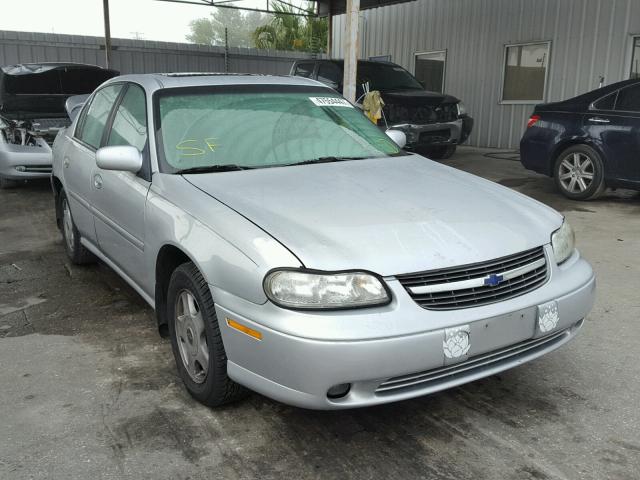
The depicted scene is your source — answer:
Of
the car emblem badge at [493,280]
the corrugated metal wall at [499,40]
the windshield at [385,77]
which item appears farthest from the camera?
the corrugated metal wall at [499,40]

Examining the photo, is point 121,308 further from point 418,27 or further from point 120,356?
point 418,27

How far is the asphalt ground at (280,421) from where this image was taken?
238 centimetres

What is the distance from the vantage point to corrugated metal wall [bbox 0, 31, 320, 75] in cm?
1594

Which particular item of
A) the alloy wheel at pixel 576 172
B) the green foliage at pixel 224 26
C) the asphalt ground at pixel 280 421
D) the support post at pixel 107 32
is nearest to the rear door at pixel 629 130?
the alloy wheel at pixel 576 172

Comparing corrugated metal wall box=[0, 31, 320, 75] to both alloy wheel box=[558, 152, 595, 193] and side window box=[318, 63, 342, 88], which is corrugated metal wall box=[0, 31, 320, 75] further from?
alloy wheel box=[558, 152, 595, 193]

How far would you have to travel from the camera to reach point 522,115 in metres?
12.3

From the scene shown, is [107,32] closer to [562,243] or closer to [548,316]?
[562,243]

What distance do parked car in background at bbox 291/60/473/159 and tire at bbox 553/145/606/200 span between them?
8.17ft

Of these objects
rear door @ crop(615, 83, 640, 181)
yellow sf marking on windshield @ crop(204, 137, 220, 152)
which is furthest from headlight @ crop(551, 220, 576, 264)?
rear door @ crop(615, 83, 640, 181)

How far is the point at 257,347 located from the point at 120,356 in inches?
54.7

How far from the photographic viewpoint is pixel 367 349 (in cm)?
219

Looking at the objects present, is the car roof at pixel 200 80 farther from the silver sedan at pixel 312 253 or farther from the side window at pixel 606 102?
the side window at pixel 606 102

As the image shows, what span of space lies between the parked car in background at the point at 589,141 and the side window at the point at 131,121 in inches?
218

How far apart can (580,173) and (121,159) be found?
6050 millimetres
